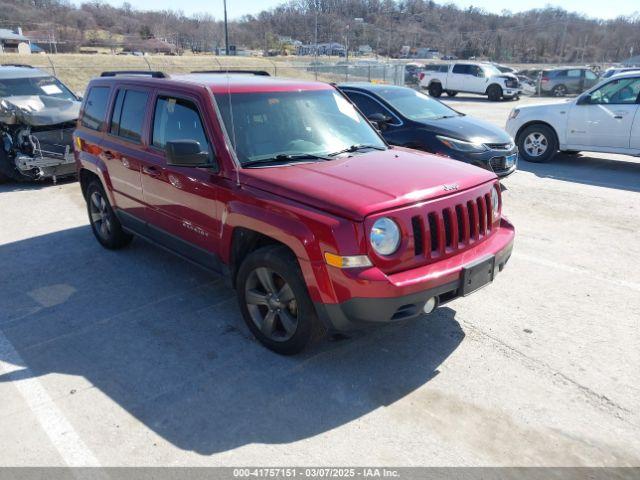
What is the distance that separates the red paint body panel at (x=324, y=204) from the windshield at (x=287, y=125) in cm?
10

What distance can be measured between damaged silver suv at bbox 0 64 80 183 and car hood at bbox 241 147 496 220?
269 inches

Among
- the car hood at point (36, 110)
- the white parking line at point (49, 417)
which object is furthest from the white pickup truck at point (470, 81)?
the white parking line at point (49, 417)

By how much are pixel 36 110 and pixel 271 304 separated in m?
7.79

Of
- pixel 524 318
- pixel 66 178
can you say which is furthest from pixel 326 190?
pixel 66 178

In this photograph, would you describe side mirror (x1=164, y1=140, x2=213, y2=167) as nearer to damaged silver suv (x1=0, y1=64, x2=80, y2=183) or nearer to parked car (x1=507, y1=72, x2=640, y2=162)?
damaged silver suv (x1=0, y1=64, x2=80, y2=183)

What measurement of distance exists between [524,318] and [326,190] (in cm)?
216

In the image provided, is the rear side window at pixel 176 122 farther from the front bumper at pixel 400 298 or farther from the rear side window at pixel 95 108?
the front bumper at pixel 400 298

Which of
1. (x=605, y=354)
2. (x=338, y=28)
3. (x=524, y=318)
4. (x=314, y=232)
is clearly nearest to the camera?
(x=314, y=232)

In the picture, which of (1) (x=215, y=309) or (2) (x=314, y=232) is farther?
(1) (x=215, y=309)

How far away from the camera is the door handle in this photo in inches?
182

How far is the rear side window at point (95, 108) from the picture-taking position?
5527 mm

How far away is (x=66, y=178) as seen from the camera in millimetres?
9859

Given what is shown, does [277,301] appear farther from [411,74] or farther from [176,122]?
[411,74]

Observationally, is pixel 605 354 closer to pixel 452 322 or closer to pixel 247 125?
pixel 452 322
